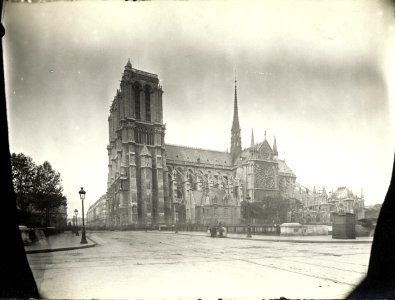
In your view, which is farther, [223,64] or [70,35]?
[223,64]

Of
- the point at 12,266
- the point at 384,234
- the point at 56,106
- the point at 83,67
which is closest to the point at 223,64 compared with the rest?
the point at 83,67

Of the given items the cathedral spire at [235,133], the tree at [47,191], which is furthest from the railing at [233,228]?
the cathedral spire at [235,133]

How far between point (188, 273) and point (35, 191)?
3.67 m

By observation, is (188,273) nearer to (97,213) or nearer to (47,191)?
(47,191)

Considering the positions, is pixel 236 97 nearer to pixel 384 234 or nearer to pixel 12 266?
pixel 384 234

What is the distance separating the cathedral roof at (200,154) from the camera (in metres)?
9.88

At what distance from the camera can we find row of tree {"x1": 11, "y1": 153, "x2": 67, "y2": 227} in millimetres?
5637

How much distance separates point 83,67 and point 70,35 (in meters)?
0.62

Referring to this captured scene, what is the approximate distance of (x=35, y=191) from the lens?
636cm

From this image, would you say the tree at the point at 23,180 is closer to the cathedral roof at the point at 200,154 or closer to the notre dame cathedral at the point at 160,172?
the notre dame cathedral at the point at 160,172

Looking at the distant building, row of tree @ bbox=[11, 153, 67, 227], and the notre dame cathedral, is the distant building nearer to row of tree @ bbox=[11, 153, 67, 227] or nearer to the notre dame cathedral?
the notre dame cathedral

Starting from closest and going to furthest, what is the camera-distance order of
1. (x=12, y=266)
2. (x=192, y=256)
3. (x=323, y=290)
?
1. (x=12, y=266)
2. (x=323, y=290)
3. (x=192, y=256)

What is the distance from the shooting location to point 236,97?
7316 millimetres

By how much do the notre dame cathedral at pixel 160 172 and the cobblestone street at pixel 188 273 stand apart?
2183mm
